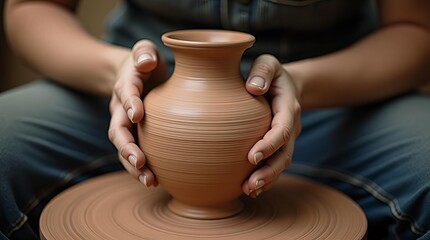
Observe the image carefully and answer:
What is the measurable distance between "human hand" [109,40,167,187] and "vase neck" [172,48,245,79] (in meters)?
0.06

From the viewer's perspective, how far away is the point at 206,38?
1.05 m

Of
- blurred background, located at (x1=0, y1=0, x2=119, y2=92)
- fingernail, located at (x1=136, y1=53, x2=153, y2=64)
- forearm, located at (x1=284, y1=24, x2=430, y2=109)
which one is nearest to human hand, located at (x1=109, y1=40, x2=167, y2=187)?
fingernail, located at (x1=136, y1=53, x2=153, y2=64)

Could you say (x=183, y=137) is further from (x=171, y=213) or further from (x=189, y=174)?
(x=171, y=213)

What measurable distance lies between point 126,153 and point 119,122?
0.23ft

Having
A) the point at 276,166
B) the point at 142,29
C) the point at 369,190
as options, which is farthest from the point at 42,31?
the point at 369,190

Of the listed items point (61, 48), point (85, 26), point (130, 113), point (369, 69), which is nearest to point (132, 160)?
point (130, 113)

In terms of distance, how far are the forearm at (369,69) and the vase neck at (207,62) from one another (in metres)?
0.20

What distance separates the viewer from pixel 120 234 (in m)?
0.96

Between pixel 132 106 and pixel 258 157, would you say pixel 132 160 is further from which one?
pixel 258 157

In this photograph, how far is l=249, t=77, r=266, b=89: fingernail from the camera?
3.23 feet

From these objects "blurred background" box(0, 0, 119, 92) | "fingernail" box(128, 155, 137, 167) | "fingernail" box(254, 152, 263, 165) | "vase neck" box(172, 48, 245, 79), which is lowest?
"blurred background" box(0, 0, 119, 92)

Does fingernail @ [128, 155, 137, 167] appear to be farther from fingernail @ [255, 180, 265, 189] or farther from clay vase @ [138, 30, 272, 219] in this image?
fingernail @ [255, 180, 265, 189]

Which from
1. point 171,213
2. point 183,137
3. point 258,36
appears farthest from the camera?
point 258,36

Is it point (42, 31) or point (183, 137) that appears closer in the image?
point (183, 137)
